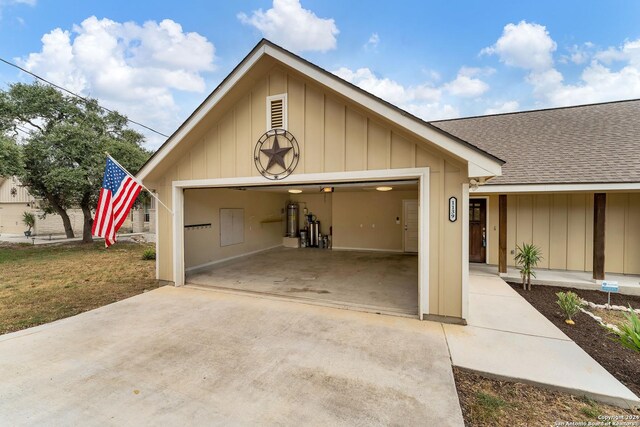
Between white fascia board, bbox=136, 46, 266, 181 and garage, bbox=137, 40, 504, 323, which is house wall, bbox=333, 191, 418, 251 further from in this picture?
white fascia board, bbox=136, 46, 266, 181

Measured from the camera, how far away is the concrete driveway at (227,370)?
229 centimetres

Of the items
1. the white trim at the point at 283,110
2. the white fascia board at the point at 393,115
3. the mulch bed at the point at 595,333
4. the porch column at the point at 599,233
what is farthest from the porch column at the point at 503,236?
the white trim at the point at 283,110

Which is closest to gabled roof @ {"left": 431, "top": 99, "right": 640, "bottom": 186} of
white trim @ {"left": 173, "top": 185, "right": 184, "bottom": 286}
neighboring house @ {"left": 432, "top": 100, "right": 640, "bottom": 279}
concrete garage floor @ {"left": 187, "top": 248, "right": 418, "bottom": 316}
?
neighboring house @ {"left": 432, "top": 100, "right": 640, "bottom": 279}

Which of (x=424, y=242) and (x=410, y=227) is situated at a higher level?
(x=424, y=242)

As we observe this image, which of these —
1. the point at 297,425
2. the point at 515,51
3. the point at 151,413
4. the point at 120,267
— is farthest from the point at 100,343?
the point at 515,51

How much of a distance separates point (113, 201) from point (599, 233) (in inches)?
413

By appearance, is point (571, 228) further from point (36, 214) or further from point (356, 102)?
point (36, 214)

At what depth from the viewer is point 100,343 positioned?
3520 millimetres

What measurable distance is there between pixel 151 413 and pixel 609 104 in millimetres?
14078

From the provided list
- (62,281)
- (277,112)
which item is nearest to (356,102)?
(277,112)

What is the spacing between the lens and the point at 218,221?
8.76 meters

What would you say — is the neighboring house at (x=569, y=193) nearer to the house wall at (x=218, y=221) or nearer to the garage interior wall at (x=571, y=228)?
the garage interior wall at (x=571, y=228)

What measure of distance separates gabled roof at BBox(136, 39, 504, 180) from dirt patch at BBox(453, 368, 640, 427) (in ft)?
8.48

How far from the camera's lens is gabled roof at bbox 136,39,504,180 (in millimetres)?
3734
